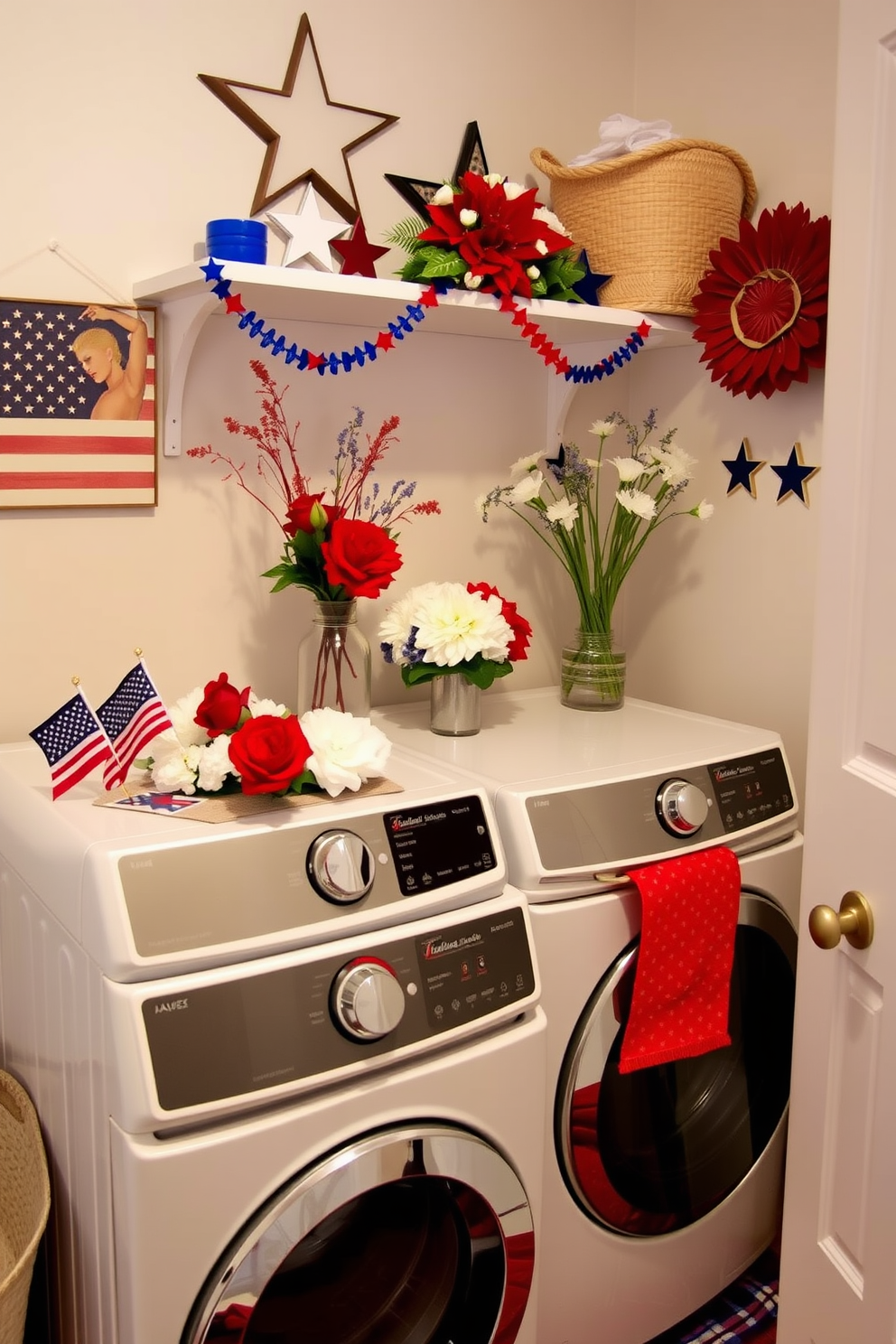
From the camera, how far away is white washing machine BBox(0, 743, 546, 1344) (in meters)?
1.21

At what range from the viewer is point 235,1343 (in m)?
1.25

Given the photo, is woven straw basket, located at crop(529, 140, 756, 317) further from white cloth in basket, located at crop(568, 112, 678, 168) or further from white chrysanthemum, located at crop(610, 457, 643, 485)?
white chrysanthemum, located at crop(610, 457, 643, 485)

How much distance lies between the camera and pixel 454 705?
6.17 ft

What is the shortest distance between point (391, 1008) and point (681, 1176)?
0.75 m

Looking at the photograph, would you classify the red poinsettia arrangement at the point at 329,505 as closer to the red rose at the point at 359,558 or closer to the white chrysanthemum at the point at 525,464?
the red rose at the point at 359,558

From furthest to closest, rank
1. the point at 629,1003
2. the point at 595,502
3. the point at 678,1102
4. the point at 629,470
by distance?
the point at 595,502, the point at 629,470, the point at 678,1102, the point at 629,1003

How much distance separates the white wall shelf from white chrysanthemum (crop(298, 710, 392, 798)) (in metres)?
0.61

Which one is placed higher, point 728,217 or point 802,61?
point 802,61

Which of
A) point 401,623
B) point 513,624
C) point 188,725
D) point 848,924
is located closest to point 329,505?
point 401,623

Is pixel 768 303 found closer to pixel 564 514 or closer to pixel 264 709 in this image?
pixel 564 514

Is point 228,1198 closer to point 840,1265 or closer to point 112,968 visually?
point 112,968

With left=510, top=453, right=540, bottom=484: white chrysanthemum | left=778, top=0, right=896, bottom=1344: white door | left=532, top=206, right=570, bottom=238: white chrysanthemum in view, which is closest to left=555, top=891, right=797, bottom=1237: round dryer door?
left=778, top=0, right=896, bottom=1344: white door

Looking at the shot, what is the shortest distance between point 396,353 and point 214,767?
Answer: 0.98m

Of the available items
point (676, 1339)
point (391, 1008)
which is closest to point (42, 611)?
point (391, 1008)
